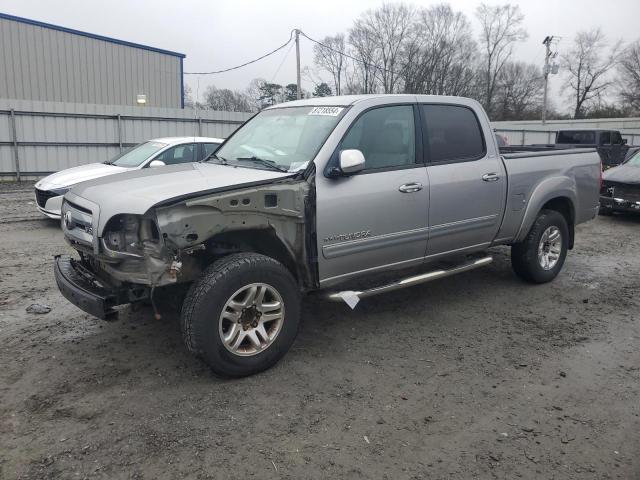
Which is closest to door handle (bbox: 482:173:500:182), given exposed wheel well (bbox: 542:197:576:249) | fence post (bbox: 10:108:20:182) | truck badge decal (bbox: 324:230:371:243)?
exposed wheel well (bbox: 542:197:576:249)

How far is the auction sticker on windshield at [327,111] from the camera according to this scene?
14.0 feet

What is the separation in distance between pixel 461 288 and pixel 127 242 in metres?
3.76

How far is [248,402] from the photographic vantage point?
338cm

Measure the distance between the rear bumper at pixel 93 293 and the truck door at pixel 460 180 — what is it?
252cm

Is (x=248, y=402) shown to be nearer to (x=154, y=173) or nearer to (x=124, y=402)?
(x=124, y=402)

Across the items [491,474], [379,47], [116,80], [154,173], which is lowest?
[491,474]

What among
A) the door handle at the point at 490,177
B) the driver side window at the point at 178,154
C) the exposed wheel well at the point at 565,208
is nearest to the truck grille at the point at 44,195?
the driver side window at the point at 178,154

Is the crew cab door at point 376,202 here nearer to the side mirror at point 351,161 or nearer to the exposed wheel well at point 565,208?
the side mirror at point 351,161

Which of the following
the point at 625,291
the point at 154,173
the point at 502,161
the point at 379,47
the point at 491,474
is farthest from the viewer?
the point at 379,47

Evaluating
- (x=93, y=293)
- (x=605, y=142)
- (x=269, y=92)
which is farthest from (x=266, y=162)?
(x=269, y=92)

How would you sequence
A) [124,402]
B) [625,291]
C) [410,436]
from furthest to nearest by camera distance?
1. [625,291]
2. [124,402]
3. [410,436]

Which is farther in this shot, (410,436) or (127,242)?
(127,242)

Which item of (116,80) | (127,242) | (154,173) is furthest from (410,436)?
(116,80)

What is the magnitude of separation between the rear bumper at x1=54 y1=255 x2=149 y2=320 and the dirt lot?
534 mm
